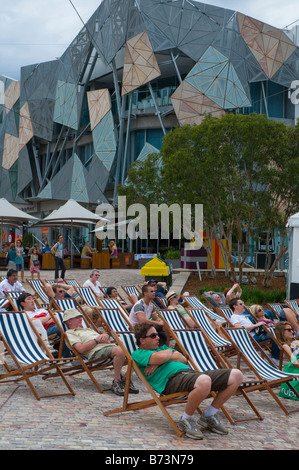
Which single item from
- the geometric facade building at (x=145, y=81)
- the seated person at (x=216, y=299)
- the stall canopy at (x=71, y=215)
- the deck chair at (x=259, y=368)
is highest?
the geometric facade building at (x=145, y=81)

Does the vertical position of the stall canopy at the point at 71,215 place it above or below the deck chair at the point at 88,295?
above

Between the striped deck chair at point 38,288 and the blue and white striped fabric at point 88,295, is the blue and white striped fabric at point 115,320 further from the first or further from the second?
the striped deck chair at point 38,288

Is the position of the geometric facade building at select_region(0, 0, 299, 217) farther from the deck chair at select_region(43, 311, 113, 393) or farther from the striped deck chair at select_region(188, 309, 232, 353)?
the deck chair at select_region(43, 311, 113, 393)

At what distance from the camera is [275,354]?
752 centimetres

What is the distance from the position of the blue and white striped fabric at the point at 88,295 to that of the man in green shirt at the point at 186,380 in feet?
17.9

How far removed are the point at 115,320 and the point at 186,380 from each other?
3.00 meters

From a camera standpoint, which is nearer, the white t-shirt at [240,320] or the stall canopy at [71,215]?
the white t-shirt at [240,320]

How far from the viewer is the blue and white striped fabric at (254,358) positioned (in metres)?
5.69

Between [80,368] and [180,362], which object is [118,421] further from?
[80,368]

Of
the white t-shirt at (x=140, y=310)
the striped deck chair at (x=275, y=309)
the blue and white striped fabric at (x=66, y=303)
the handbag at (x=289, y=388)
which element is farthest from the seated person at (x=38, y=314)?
the striped deck chair at (x=275, y=309)

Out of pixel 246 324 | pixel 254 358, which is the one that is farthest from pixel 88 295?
pixel 254 358

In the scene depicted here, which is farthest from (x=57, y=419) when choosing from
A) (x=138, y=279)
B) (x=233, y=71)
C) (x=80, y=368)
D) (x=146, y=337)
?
(x=233, y=71)

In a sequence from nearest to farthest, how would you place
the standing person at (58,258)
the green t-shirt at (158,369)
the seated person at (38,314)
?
the green t-shirt at (158,369), the seated person at (38,314), the standing person at (58,258)

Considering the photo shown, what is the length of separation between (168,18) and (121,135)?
7669mm
